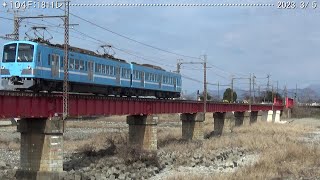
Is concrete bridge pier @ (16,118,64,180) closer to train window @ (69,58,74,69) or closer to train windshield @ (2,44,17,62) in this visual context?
train windshield @ (2,44,17,62)

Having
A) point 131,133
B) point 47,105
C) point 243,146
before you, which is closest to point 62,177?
point 47,105

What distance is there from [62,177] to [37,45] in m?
8.04

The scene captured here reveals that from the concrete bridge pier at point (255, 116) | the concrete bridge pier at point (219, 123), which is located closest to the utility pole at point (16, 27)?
the concrete bridge pier at point (219, 123)

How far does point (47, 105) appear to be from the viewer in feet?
96.8

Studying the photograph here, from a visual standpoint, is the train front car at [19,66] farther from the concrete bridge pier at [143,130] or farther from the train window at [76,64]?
the concrete bridge pier at [143,130]

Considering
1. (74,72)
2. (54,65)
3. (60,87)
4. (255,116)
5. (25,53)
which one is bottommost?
(255,116)

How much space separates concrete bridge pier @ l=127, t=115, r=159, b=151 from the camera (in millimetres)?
47469

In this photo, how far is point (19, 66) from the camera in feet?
99.9

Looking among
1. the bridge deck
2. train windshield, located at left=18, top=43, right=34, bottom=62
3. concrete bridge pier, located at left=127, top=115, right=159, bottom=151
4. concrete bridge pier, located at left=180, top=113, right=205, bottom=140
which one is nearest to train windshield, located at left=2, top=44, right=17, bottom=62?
train windshield, located at left=18, top=43, right=34, bottom=62

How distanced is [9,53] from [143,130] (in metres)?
18.9

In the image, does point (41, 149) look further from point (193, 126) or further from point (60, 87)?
point (193, 126)

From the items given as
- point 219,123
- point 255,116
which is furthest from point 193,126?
point 255,116

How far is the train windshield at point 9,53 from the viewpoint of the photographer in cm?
3116

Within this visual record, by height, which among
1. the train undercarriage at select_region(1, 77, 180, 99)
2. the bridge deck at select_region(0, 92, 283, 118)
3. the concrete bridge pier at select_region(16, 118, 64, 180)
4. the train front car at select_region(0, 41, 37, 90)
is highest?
the train front car at select_region(0, 41, 37, 90)
